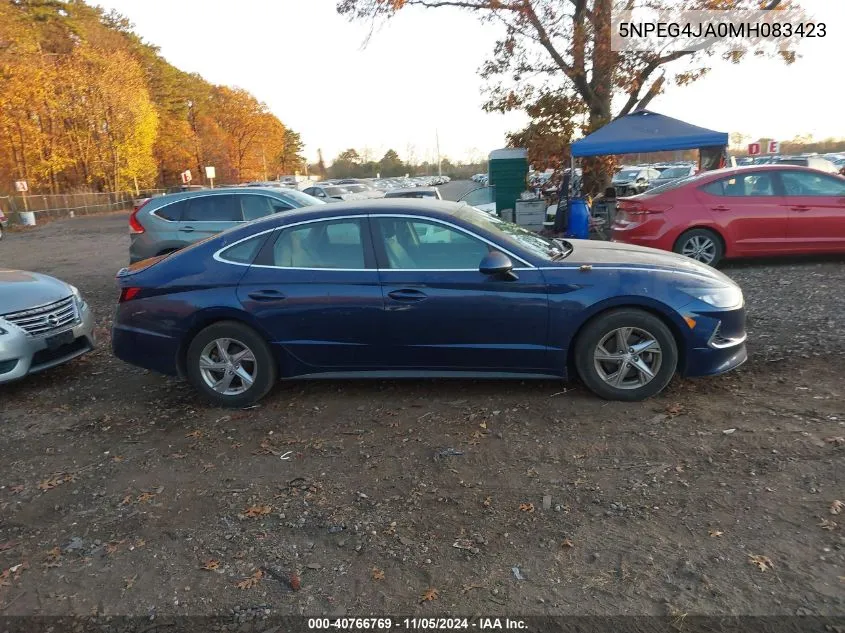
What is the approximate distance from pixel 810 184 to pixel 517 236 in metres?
5.98

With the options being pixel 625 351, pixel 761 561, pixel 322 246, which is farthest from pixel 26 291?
pixel 761 561

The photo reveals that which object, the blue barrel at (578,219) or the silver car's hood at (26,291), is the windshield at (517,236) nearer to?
the silver car's hood at (26,291)

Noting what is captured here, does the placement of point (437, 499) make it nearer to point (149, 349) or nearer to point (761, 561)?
point (761, 561)

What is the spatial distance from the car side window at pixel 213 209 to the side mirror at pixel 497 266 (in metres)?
6.08

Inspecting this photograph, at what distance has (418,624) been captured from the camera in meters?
2.42

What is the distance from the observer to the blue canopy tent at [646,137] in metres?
12.4

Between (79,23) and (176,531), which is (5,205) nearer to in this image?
(79,23)

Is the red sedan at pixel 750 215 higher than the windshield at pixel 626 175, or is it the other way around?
the windshield at pixel 626 175

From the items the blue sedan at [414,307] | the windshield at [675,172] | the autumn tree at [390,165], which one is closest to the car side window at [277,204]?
the blue sedan at [414,307]

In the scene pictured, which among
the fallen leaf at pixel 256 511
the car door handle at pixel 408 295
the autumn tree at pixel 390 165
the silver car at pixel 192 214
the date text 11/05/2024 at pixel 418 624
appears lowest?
the date text 11/05/2024 at pixel 418 624

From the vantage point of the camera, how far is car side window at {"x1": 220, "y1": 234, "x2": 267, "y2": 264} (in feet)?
15.3

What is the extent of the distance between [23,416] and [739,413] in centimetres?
541

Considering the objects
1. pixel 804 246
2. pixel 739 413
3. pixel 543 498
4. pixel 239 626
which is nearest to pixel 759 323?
pixel 739 413

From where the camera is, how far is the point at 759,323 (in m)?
5.93
